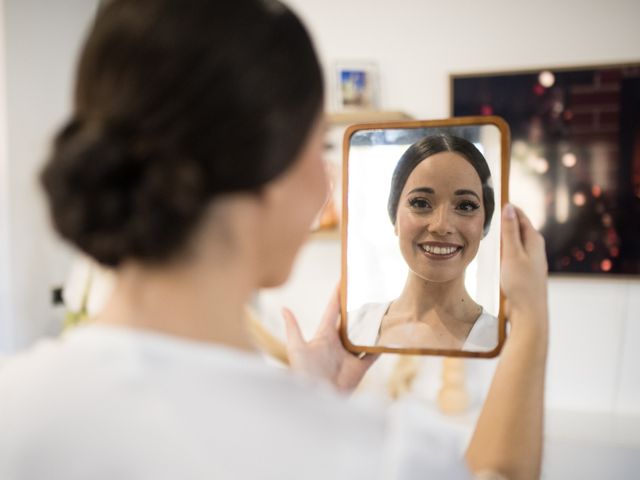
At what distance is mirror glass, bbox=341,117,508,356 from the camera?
2.79ft

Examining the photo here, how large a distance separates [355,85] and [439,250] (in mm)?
1471

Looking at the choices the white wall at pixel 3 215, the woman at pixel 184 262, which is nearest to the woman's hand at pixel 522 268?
the woman at pixel 184 262

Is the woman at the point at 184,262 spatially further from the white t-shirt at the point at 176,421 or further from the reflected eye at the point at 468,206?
the reflected eye at the point at 468,206

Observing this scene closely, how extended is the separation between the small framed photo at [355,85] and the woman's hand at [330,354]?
4.78 ft

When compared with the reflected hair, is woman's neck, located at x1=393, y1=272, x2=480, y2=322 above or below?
below

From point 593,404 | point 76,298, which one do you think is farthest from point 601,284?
point 76,298

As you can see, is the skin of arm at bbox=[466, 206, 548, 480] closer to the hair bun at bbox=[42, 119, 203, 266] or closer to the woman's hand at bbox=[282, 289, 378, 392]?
the woman's hand at bbox=[282, 289, 378, 392]

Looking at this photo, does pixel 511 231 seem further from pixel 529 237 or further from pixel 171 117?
pixel 171 117

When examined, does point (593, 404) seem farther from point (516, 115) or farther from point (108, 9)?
point (108, 9)

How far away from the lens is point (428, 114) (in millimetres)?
2246

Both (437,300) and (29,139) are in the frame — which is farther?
(29,139)

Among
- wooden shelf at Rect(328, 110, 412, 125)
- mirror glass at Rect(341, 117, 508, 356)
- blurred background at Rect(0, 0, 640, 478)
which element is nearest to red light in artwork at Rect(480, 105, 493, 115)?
blurred background at Rect(0, 0, 640, 478)

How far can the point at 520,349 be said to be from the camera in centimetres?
74

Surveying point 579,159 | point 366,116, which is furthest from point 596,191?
point 366,116
